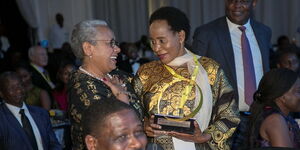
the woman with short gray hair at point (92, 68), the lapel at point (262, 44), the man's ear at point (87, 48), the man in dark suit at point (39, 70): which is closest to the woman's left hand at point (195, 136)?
the woman with short gray hair at point (92, 68)

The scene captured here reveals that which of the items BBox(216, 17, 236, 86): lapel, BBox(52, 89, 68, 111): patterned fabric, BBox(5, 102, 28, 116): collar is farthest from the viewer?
BBox(52, 89, 68, 111): patterned fabric

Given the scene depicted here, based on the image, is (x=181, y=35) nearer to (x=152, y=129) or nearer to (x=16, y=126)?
(x=152, y=129)

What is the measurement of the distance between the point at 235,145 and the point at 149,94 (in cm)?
92

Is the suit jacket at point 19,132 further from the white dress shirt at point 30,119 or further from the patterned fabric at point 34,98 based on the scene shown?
the patterned fabric at point 34,98

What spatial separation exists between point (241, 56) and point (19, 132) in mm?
1780

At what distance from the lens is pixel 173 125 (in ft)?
8.54

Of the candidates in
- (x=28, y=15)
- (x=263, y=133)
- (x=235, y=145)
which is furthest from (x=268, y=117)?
(x=28, y=15)

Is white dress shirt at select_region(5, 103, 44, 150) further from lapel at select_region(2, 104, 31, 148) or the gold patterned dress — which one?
the gold patterned dress

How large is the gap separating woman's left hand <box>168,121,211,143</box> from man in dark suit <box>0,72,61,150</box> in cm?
145

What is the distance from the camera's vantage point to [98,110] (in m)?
1.89

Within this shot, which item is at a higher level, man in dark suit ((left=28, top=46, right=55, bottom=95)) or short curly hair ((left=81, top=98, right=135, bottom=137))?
short curly hair ((left=81, top=98, right=135, bottom=137))

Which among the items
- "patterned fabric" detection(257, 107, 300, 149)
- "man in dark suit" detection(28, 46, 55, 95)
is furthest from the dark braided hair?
"man in dark suit" detection(28, 46, 55, 95)

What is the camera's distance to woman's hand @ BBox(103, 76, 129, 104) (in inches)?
95.3

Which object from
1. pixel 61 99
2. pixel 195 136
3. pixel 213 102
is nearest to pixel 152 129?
pixel 195 136
